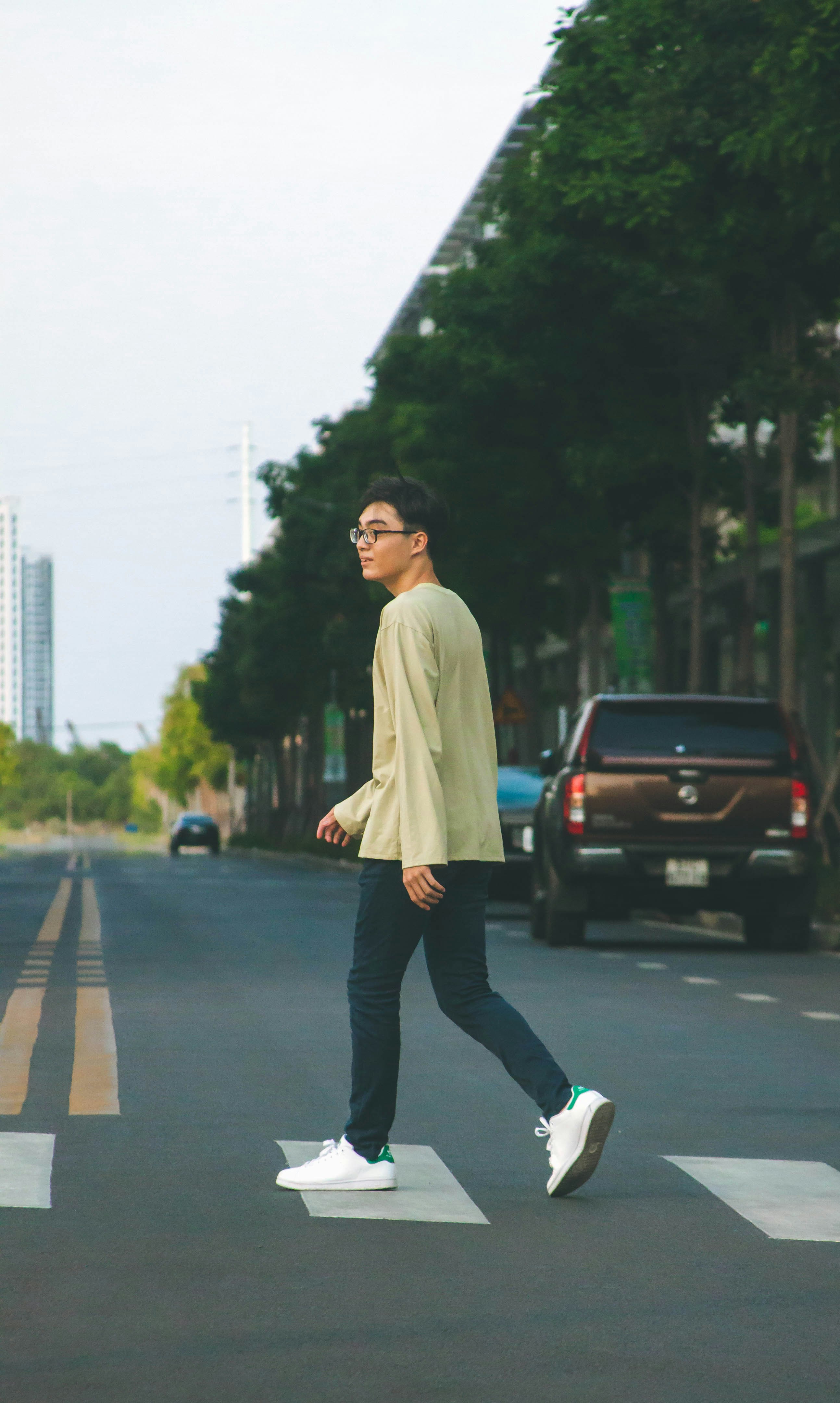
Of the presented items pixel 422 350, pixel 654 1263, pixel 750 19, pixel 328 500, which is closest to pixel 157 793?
pixel 328 500

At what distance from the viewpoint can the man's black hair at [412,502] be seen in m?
6.86

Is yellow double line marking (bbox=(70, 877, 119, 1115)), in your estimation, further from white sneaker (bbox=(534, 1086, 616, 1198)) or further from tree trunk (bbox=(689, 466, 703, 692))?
tree trunk (bbox=(689, 466, 703, 692))

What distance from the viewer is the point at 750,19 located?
1884cm

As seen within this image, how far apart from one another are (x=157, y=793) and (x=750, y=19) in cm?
18190

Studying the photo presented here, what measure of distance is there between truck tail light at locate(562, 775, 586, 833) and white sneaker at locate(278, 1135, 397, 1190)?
36.0 feet

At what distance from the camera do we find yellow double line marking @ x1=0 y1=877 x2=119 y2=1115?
8.76 m

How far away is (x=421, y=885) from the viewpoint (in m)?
6.50

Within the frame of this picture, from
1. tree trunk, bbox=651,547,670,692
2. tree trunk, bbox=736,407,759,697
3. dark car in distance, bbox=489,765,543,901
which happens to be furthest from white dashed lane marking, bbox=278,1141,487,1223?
tree trunk, bbox=651,547,670,692

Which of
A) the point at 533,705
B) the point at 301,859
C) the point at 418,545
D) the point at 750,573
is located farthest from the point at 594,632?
the point at 418,545

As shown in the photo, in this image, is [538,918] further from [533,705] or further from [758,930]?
[533,705]

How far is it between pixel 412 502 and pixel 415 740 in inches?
29.2

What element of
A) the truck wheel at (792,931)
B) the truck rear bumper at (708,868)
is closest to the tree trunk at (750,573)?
the truck wheel at (792,931)

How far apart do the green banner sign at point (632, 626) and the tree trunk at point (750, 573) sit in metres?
3.22

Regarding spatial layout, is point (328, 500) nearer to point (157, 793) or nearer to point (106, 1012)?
point (106, 1012)
